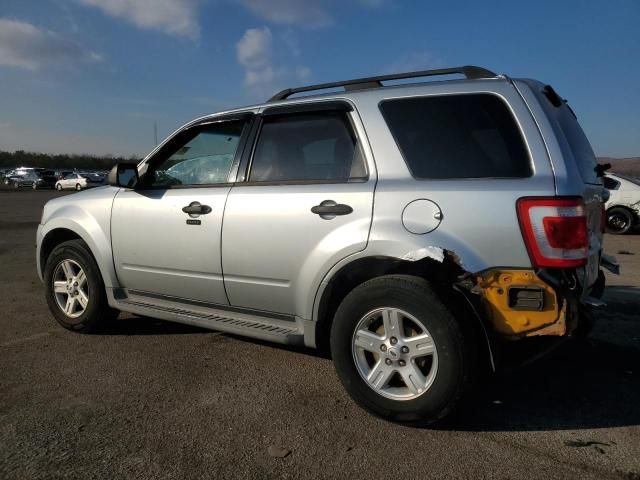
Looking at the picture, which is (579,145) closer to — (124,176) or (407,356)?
(407,356)

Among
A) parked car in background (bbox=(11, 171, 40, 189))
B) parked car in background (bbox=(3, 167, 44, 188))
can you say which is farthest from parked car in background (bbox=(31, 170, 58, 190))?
parked car in background (bbox=(3, 167, 44, 188))

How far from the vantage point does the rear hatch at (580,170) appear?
106 inches

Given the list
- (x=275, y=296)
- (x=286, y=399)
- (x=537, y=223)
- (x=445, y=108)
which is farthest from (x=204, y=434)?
(x=445, y=108)

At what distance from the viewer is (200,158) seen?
4148 millimetres

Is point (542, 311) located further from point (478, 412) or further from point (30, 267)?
point (30, 267)

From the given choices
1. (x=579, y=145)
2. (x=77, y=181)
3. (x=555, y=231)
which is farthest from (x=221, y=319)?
(x=77, y=181)

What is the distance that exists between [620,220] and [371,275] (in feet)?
38.4

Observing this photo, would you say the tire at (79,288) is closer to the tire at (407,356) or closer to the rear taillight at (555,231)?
the tire at (407,356)

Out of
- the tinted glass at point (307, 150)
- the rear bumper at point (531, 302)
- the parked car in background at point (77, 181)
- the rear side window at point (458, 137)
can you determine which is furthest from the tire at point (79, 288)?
the parked car in background at point (77, 181)

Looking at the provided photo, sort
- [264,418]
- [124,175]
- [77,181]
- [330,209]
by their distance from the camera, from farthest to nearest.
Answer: [77,181] < [124,175] < [330,209] < [264,418]

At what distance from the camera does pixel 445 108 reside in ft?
9.85

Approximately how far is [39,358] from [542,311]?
3.56m

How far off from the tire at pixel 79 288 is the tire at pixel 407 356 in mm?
2336

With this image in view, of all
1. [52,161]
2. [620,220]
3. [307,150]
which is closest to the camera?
[307,150]
